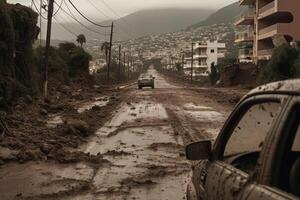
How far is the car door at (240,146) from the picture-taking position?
377 cm

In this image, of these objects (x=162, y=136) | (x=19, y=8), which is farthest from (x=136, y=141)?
(x=19, y=8)

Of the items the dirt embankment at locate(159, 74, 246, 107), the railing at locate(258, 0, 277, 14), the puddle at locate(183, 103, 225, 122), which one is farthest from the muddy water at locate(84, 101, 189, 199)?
the railing at locate(258, 0, 277, 14)

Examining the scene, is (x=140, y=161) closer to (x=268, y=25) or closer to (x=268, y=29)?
(x=268, y=29)

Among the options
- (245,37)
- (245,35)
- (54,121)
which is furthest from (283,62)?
(245,35)

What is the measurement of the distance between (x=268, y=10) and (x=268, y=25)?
637cm

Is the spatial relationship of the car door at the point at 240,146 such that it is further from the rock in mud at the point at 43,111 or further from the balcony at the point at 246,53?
the balcony at the point at 246,53

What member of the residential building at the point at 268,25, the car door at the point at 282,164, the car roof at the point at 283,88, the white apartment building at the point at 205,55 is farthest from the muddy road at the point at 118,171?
the white apartment building at the point at 205,55

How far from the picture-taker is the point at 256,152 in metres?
4.38

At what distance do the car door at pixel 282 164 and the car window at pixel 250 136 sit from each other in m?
0.21

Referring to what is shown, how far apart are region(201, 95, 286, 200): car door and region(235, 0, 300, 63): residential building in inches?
2278

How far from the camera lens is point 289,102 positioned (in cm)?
337

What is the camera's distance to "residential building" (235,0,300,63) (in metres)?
63.6

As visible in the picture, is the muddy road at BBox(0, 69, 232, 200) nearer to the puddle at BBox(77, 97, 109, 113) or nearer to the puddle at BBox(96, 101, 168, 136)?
the puddle at BBox(96, 101, 168, 136)

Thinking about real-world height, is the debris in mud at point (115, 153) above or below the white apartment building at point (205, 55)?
below
